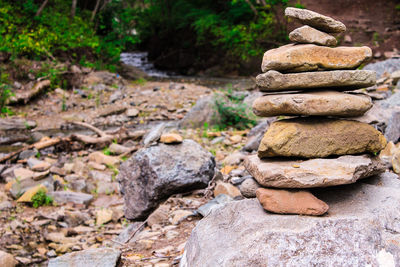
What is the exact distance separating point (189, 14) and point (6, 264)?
1793 centimetres

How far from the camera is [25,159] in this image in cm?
752

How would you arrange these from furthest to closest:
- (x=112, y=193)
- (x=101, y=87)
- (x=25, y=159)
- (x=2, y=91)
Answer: (x=101, y=87) → (x=2, y=91) → (x=25, y=159) → (x=112, y=193)

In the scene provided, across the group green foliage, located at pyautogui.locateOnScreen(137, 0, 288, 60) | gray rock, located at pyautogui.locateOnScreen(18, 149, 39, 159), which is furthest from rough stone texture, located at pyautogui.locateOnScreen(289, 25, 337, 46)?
green foliage, located at pyautogui.locateOnScreen(137, 0, 288, 60)

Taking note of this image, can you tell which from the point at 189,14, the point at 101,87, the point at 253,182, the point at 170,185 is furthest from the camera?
the point at 189,14

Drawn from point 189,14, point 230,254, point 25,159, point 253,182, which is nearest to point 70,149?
point 25,159

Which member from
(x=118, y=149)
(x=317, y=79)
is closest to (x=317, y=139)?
(x=317, y=79)

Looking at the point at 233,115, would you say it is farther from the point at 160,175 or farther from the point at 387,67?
the point at 160,175

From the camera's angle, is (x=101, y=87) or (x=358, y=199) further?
(x=101, y=87)

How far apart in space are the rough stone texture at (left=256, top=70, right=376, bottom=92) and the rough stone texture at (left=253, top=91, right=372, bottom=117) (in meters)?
0.07

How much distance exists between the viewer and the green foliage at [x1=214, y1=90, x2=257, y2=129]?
8526 millimetres

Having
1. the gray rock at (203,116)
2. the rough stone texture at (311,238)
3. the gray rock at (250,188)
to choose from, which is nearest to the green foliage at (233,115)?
the gray rock at (203,116)

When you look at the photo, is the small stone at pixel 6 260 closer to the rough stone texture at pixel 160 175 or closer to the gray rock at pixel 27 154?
the rough stone texture at pixel 160 175

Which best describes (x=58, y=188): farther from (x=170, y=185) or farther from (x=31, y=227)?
(x=170, y=185)

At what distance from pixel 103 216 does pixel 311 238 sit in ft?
12.2
